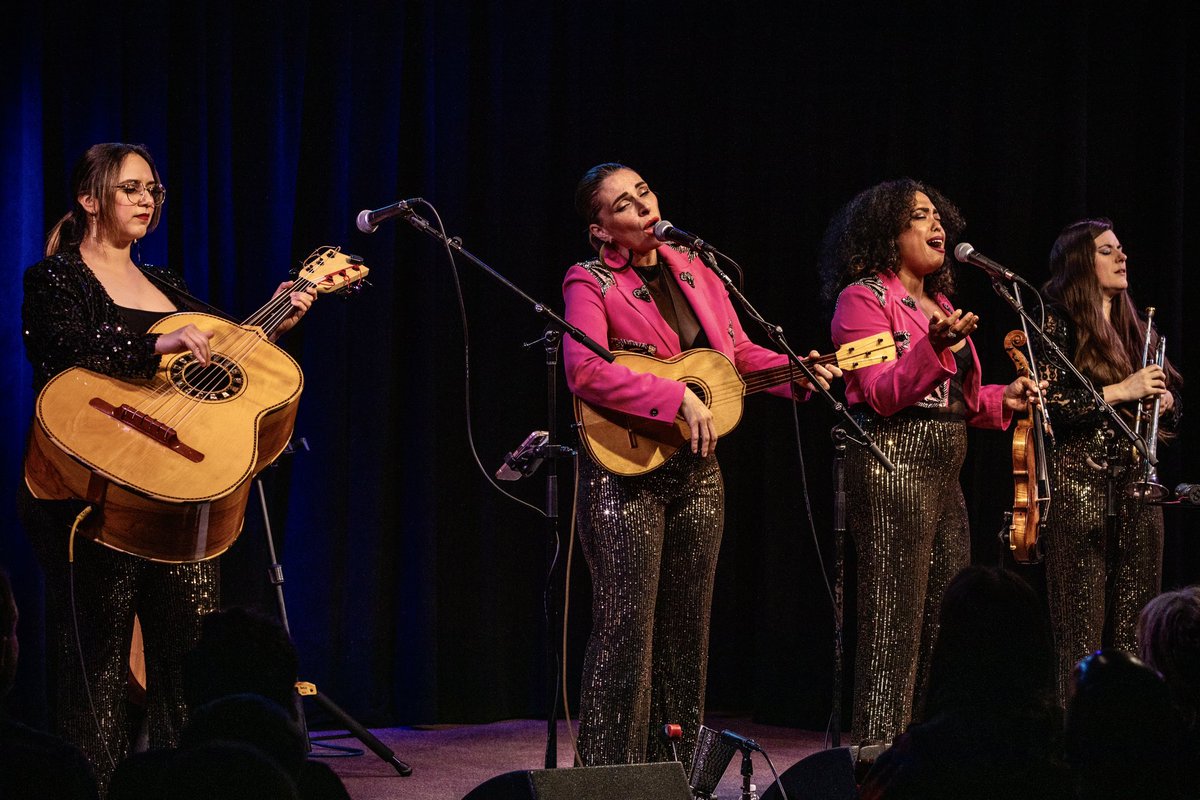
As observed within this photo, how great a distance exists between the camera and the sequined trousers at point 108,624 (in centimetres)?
338

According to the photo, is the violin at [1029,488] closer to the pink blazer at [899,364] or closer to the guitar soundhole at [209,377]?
the pink blazer at [899,364]

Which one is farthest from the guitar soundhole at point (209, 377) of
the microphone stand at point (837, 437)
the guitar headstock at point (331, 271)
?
the microphone stand at point (837, 437)

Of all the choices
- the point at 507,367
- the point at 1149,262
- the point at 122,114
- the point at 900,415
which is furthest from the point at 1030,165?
the point at 122,114

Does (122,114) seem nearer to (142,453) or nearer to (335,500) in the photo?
(335,500)

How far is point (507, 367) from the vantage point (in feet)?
19.2

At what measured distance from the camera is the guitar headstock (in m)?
3.94

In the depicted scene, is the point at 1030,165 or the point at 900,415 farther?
the point at 1030,165

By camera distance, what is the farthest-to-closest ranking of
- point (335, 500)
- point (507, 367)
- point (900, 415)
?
point (507, 367) < point (335, 500) < point (900, 415)

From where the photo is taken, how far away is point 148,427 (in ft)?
11.2

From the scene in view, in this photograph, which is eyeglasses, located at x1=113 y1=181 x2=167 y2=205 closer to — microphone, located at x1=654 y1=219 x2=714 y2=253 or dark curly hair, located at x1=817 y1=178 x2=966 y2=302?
microphone, located at x1=654 y1=219 x2=714 y2=253

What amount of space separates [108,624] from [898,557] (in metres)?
2.45

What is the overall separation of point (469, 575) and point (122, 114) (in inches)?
96.8

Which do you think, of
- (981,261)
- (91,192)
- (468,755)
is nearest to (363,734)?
(468,755)

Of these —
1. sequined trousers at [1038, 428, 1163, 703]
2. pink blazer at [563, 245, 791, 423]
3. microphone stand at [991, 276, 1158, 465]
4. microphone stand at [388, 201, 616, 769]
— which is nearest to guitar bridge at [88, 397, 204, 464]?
microphone stand at [388, 201, 616, 769]
